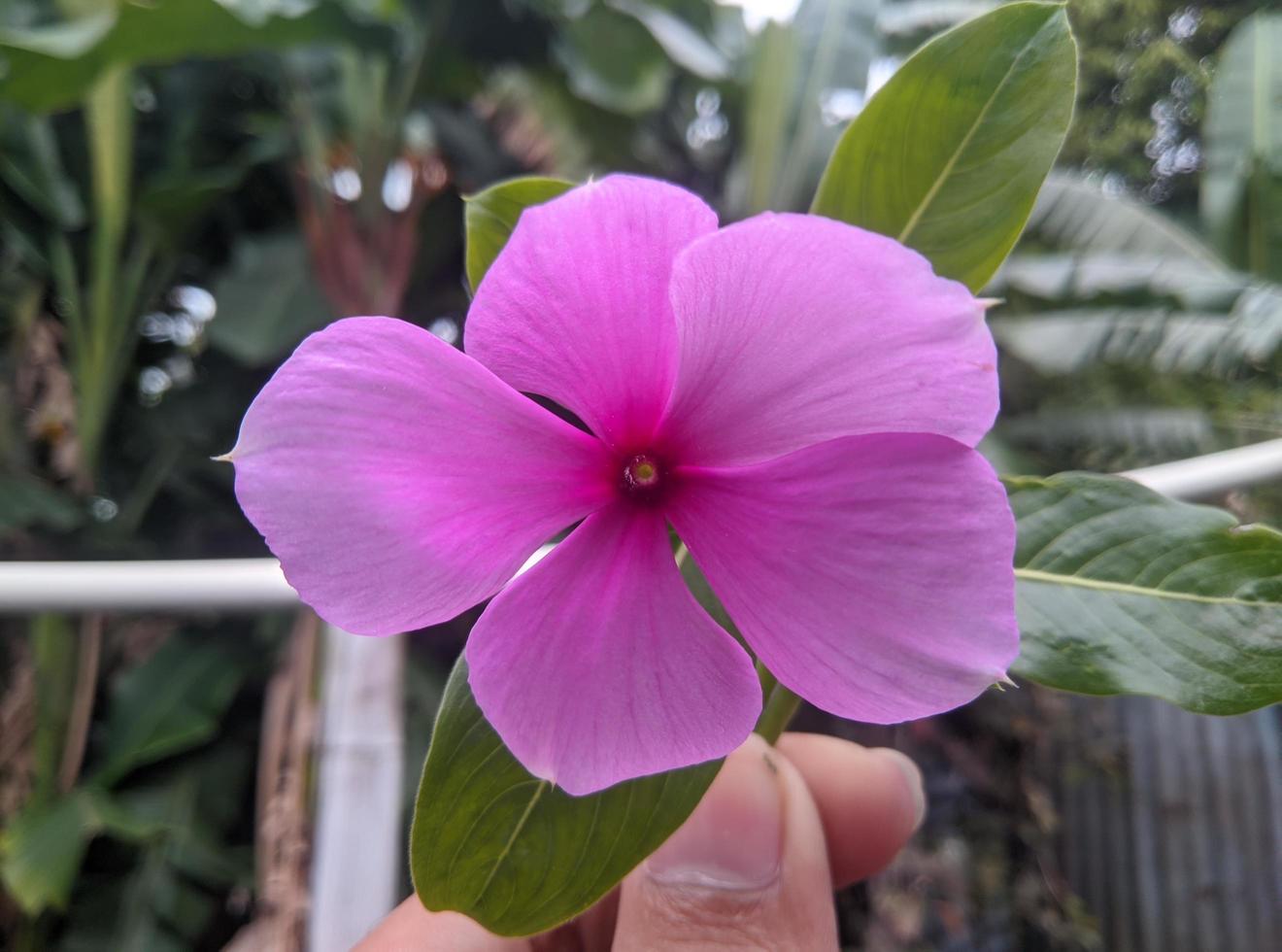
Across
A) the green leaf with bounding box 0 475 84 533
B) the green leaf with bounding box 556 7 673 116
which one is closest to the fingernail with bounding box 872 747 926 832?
the green leaf with bounding box 0 475 84 533

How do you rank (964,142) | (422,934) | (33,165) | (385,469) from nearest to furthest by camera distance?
(385,469), (964,142), (422,934), (33,165)

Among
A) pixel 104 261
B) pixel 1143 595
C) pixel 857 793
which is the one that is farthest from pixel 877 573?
pixel 104 261

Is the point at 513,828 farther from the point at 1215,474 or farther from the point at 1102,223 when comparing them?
the point at 1102,223

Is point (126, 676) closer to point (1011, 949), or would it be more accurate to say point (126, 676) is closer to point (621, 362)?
point (621, 362)

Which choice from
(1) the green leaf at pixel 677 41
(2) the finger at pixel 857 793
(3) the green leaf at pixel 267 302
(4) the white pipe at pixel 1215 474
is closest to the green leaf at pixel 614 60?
(1) the green leaf at pixel 677 41

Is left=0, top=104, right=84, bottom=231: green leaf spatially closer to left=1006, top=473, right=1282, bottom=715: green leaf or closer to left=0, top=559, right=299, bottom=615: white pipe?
left=0, top=559, right=299, bottom=615: white pipe

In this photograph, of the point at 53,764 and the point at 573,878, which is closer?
the point at 573,878

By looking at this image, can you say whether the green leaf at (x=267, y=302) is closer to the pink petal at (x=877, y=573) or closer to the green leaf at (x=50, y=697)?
the green leaf at (x=50, y=697)

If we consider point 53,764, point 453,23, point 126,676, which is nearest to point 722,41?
point 453,23
